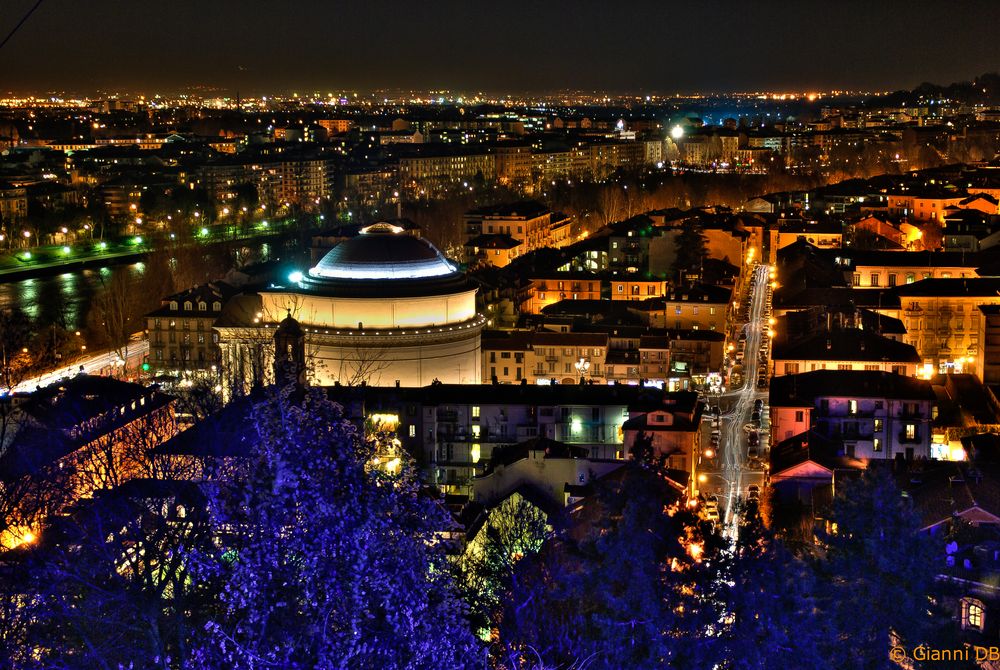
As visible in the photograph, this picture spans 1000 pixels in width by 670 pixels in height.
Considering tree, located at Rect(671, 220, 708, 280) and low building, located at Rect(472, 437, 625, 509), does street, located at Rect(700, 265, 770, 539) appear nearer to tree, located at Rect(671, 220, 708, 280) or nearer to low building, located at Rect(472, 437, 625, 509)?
low building, located at Rect(472, 437, 625, 509)

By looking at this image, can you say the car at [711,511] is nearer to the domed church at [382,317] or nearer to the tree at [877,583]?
the tree at [877,583]

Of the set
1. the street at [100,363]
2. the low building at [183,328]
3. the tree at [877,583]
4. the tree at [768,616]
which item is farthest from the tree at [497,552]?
the low building at [183,328]

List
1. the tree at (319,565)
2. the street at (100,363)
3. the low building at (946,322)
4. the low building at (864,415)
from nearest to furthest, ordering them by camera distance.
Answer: the tree at (319,565) < the low building at (864,415) < the street at (100,363) < the low building at (946,322)

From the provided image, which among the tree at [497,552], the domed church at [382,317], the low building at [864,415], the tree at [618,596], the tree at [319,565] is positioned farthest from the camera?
the domed church at [382,317]

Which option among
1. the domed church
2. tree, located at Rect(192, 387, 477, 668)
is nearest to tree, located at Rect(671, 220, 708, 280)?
the domed church

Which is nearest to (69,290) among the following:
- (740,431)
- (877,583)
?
(740,431)

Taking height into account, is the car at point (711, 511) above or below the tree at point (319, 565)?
below

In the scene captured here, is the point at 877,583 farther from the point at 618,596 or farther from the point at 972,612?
the point at 618,596
